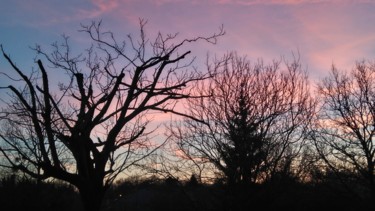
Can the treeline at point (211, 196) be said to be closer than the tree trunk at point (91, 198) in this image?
No

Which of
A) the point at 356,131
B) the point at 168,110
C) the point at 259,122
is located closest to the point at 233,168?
the point at 259,122

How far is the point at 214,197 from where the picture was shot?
789 inches

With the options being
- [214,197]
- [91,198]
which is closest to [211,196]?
[214,197]

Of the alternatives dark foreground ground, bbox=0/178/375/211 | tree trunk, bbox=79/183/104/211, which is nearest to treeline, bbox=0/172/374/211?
dark foreground ground, bbox=0/178/375/211

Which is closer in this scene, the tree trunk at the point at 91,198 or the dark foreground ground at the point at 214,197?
the tree trunk at the point at 91,198

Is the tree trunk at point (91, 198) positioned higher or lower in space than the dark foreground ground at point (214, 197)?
lower

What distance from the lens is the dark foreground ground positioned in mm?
19484

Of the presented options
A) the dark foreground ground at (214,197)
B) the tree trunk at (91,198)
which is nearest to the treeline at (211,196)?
the dark foreground ground at (214,197)

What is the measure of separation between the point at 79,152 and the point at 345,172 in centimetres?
2884

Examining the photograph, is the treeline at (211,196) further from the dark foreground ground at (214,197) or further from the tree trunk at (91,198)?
the tree trunk at (91,198)

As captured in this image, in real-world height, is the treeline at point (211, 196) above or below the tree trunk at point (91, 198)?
above

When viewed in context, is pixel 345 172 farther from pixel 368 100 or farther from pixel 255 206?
pixel 255 206

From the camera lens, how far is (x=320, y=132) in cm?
3148

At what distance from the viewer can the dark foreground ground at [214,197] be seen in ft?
63.9
